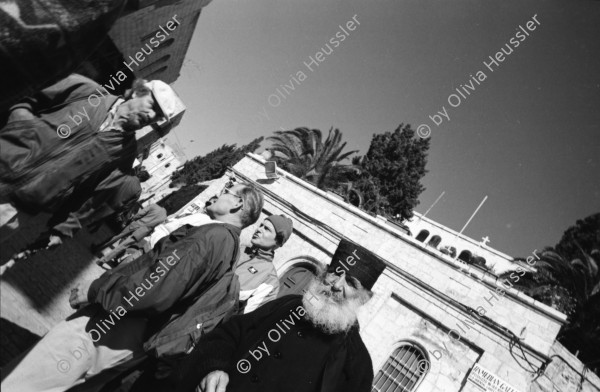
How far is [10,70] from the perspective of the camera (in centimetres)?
69

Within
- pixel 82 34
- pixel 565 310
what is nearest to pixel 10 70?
pixel 82 34

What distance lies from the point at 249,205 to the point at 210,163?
2734 centimetres

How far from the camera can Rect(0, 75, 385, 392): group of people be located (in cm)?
189

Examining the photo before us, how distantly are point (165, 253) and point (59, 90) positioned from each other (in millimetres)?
1714

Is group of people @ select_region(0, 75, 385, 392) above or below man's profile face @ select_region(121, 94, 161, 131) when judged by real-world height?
below

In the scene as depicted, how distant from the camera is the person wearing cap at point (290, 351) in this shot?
2.10m

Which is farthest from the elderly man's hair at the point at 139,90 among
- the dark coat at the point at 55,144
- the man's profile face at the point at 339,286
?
the man's profile face at the point at 339,286

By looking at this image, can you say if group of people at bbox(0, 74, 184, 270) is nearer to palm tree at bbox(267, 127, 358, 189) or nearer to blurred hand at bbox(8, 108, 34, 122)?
blurred hand at bbox(8, 108, 34, 122)

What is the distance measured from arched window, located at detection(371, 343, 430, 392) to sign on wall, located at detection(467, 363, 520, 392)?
102cm

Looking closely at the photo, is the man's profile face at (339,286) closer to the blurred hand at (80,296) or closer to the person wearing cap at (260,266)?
the person wearing cap at (260,266)

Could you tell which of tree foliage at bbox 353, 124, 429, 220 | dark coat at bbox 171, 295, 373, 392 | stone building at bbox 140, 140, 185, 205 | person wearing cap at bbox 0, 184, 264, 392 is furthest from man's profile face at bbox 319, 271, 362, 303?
stone building at bbox 140, 140, 185, 205

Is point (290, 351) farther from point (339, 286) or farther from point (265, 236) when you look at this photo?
point (265, 236)

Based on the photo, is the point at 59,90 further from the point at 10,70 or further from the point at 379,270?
the point at 379,270

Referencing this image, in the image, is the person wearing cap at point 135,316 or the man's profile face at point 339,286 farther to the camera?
the man's profile face at point 339,286
